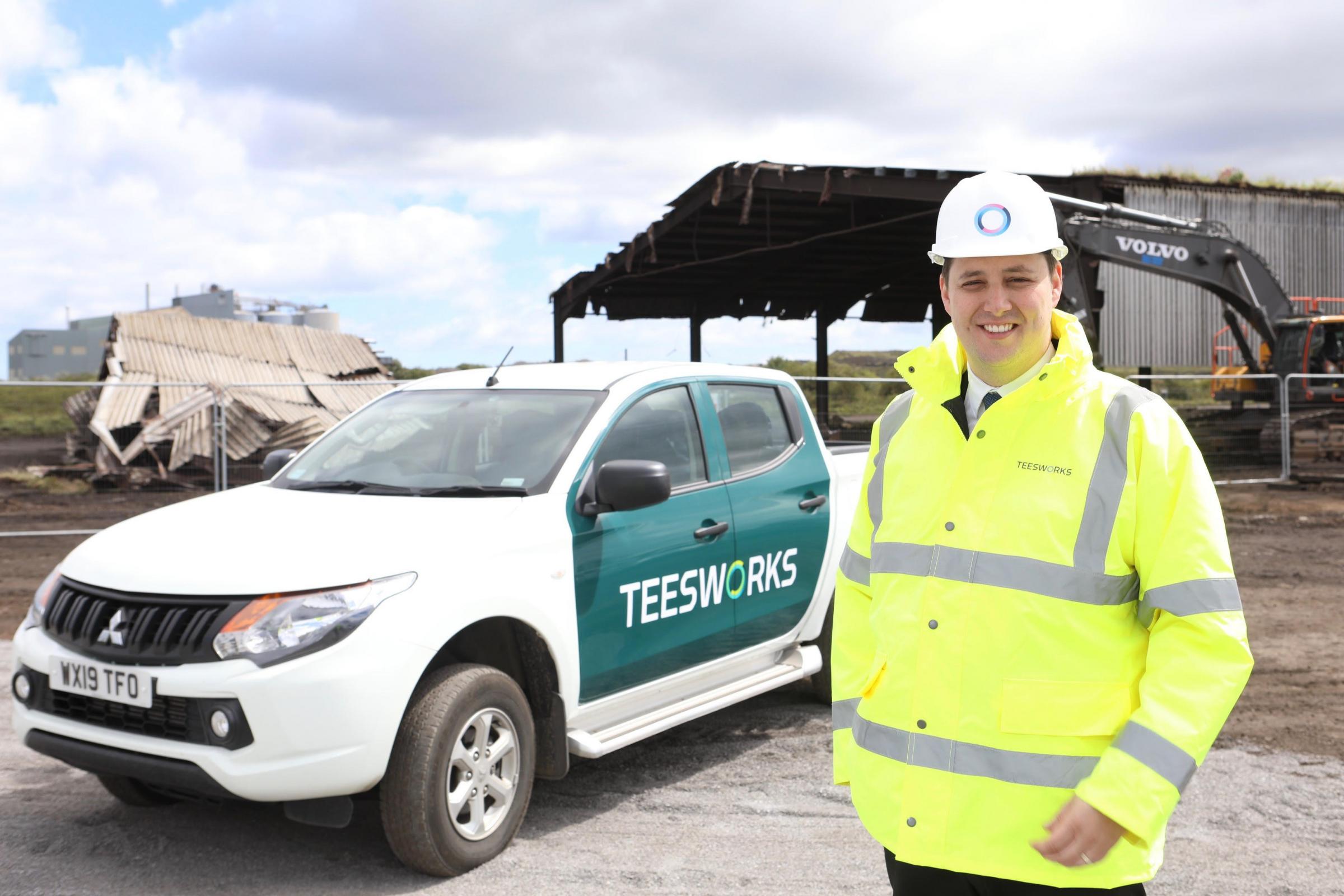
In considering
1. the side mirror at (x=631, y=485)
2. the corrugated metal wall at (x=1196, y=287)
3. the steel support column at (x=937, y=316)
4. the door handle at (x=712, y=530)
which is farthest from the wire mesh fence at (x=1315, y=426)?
the side mirror at (x=631, y=485)

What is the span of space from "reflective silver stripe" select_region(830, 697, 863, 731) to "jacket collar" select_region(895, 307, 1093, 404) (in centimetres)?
63

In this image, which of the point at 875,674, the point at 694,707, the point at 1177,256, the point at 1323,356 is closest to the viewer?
the point at 875,674

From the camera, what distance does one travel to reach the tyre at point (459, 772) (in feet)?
12.9

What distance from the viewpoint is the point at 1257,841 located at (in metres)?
4.44

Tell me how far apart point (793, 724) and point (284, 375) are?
65.0 feet

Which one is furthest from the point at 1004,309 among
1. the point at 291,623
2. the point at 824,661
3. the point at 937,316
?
the point at 937,316

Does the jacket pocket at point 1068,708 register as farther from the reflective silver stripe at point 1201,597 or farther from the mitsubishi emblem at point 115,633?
the mitsubishi emblem at point 115,633

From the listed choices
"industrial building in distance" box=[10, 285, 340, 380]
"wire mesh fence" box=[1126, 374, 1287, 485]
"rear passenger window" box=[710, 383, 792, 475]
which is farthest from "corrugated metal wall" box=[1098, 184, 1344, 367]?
"industrial building in distance" box=[10, 285, 340, 380]

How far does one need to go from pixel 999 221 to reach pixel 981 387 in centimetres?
33

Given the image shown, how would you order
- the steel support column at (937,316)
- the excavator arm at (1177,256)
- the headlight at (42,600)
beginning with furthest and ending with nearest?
the steel support column at (937,316), the excavator arm at (1177,256), the headlight at (42,600)

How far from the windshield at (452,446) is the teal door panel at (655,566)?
0.76 ft

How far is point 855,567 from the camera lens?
2.49m

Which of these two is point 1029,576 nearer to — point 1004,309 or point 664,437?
point 1004,309

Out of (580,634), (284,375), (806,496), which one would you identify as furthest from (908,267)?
(580,634)
